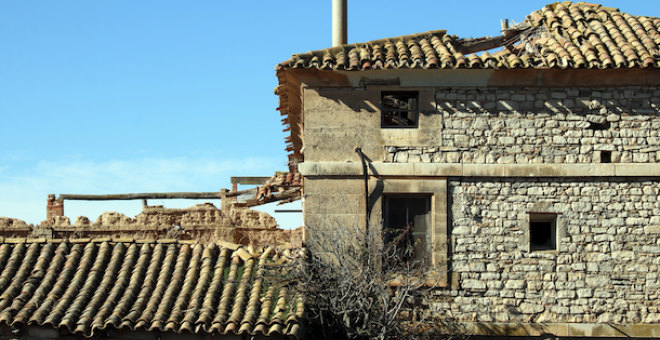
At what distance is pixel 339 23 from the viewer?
15.8 meters

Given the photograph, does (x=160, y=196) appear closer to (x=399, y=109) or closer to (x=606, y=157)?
(x=399, y=109)

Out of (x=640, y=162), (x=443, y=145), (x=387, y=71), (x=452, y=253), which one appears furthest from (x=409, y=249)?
(x=640, y=162)

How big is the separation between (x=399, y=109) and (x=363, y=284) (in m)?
3.25

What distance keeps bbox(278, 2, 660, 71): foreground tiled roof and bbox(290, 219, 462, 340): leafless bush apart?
2.90 meters

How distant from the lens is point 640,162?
12.9 m

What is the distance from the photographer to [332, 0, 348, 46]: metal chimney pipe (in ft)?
51.6

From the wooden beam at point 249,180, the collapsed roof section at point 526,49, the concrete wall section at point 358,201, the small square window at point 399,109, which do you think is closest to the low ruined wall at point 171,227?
the wooden beam at point 249,180

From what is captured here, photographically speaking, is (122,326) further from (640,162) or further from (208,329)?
(640,162)

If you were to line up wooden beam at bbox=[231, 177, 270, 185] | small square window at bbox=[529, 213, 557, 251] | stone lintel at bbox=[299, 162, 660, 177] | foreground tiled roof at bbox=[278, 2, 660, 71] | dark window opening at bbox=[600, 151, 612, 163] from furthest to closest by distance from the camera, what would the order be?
1. wooden beam at bbox=[231, 177, 270, 185]
2. dark window opening at bbox=[600, 151, 612, 163]
3. small square window at bbox=[529, 213, 557, 251]
4. stone lintel at bbox=[299, 162, 660, 177]
5. foreground tiled roof at bbox=[278, 2, 660, 71]

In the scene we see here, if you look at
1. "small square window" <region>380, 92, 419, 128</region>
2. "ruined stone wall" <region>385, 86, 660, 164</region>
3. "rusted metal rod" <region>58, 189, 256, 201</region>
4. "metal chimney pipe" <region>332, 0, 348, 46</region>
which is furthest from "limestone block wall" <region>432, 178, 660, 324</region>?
"rusted metal rod" <region>58, 189, 256, 201</region>

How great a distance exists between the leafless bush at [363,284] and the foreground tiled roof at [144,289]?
529 mm

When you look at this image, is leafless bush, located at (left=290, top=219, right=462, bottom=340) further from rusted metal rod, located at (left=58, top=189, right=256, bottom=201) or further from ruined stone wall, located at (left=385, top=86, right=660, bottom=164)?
rusted metal rod, located at (left=58, top=189, right=256, bottom=201)

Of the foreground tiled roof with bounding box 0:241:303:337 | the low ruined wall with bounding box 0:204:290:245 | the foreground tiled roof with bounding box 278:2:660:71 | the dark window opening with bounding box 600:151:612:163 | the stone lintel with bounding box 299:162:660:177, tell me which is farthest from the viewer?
the low ruined wall with bounding box 0:204:290:245

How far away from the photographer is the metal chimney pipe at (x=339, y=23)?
1572 centimetres
